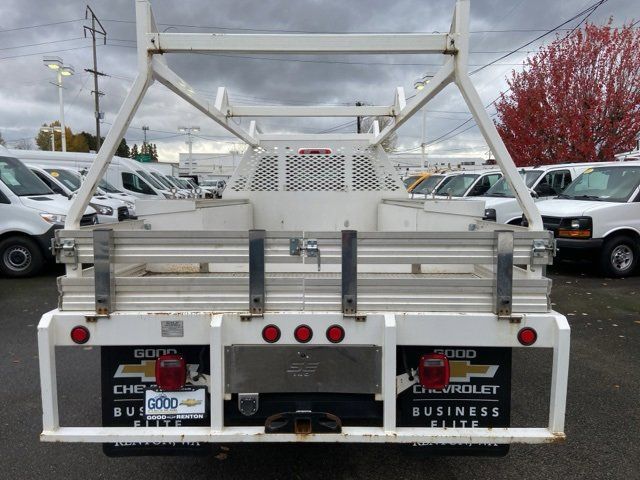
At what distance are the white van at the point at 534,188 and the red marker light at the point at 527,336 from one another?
876 centimetres

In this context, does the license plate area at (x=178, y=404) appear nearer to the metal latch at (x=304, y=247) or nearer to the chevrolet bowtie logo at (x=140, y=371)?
the chevrolet bowtie logo at (x=140, y=371)

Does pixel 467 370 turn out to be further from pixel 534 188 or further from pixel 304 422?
pixel 534 188

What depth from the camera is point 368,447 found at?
3.34 m

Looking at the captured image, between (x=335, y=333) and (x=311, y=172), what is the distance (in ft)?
11.2

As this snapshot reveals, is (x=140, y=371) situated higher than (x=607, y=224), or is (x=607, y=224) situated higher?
(x=607, y=224)

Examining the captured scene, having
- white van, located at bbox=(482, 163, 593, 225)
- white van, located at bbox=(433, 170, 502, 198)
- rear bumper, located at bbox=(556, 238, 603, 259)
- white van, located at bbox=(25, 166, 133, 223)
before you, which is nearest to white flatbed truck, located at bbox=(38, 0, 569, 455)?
rear bumper, located at bbox=(556, 238, 603, 259)

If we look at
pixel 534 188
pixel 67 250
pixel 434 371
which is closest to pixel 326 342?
pixel 434 371

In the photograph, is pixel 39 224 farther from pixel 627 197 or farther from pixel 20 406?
pixel 627 197

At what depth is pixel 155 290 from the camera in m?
2.31

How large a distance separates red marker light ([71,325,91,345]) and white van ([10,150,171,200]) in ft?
45.2

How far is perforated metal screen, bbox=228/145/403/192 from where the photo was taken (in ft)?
17.8

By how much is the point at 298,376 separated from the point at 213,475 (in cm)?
122

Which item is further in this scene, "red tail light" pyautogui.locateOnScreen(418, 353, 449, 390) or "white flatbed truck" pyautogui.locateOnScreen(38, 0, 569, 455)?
"red tail light" pyautogui.locateOnScreen(418, 353, 449, 390)

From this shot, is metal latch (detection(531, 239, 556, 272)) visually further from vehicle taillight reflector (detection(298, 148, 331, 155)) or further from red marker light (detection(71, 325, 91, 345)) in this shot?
vehicle taillight reflector (detection(298, 148, 331, 155))
